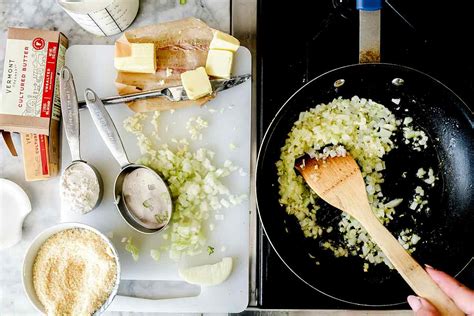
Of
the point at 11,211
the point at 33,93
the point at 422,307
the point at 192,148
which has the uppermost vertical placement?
the point at 33,93

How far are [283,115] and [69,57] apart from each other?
446 mm

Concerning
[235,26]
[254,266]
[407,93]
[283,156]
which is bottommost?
[254,266]

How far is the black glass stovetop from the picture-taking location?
1146mm

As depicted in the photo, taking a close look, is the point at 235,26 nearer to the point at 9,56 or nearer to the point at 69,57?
the point at 69,57

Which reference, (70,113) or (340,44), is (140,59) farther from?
(340,44)

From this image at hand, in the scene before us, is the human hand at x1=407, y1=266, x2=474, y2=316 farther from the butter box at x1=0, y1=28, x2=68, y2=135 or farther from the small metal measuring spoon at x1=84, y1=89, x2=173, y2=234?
the butter box at x1=0, y1=28, x2=68, y2=135

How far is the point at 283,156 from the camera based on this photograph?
1137 millimetres

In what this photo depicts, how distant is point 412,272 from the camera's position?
1.02 meters

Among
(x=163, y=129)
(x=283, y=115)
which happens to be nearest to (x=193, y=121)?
(x=163, y=129)

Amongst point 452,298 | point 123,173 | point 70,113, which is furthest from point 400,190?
point 70,113

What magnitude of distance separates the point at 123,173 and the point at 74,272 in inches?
8.0

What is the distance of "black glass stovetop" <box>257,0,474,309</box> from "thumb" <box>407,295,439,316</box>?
0.97 feet

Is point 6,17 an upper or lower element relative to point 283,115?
upper

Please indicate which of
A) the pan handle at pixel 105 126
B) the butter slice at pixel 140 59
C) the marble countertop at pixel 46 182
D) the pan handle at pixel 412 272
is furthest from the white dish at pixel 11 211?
the pan handle at pixel 412 272
